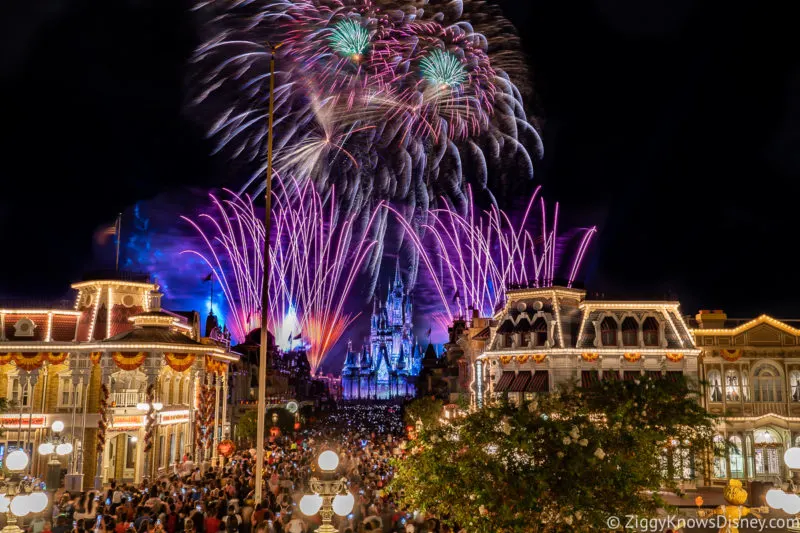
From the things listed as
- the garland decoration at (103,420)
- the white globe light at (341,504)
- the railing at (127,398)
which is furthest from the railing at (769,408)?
the garland decoration at (103,420)

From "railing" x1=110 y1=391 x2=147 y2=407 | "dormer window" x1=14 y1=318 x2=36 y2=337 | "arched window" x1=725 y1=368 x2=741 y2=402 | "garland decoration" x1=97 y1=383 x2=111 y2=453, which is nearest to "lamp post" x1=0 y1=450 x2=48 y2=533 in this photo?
"garland decoration" x1=97 y1=383 x2=111 y2=453

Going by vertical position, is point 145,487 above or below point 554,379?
below

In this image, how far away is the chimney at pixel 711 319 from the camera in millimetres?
40406

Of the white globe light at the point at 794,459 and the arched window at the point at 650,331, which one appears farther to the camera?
the arched window at the point at 650,331

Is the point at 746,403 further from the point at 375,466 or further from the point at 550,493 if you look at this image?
the point at 550,493

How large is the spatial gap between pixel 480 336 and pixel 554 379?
11.5 metres

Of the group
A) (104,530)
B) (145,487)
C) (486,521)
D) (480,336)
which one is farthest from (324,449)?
(480,336)

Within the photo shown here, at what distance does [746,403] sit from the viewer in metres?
39.1

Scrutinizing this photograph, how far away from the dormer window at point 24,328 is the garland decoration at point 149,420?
8.34 m

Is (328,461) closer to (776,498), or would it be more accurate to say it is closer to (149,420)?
(776,498)

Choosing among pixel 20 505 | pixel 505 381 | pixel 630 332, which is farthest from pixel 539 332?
pixel 20 505

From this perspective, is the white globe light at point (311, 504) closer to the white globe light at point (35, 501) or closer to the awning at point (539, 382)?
the white globe light at point (35, 501)

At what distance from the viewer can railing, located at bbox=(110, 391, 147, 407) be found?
41625 mm

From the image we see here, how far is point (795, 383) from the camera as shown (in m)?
39.0
